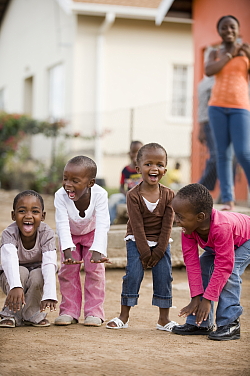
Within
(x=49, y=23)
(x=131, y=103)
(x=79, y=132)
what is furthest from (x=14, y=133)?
(x=49, y=23)

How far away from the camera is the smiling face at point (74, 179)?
154 inches

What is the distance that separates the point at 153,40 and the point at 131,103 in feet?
5.54

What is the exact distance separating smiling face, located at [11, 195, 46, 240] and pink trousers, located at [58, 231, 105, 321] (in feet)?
1.15

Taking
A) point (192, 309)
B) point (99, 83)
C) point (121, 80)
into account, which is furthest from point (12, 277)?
point (121, 80)

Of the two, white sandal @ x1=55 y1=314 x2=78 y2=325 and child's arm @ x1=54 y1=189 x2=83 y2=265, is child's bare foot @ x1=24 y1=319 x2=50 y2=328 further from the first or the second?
child's arm @ x1=54 y1=189 x2=83 y2=265

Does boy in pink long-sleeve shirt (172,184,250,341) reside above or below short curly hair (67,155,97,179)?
below

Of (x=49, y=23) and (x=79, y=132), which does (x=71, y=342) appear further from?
(x=49, y=23)

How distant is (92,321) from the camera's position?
12.7 ft

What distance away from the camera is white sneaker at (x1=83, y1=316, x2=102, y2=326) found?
3.86 meters

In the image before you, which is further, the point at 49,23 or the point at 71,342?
the point at 49,23

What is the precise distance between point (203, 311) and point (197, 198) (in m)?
0.70

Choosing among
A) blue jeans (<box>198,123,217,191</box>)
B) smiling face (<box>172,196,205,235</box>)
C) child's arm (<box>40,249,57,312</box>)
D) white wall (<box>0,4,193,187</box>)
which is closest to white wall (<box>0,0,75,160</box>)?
white wall (<box>0,4,193,187</box>)

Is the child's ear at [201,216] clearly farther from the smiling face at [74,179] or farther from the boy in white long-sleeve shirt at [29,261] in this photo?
the boy in white long-sleeve shirt at [29,261]

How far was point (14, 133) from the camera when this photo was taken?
14.1 metres
